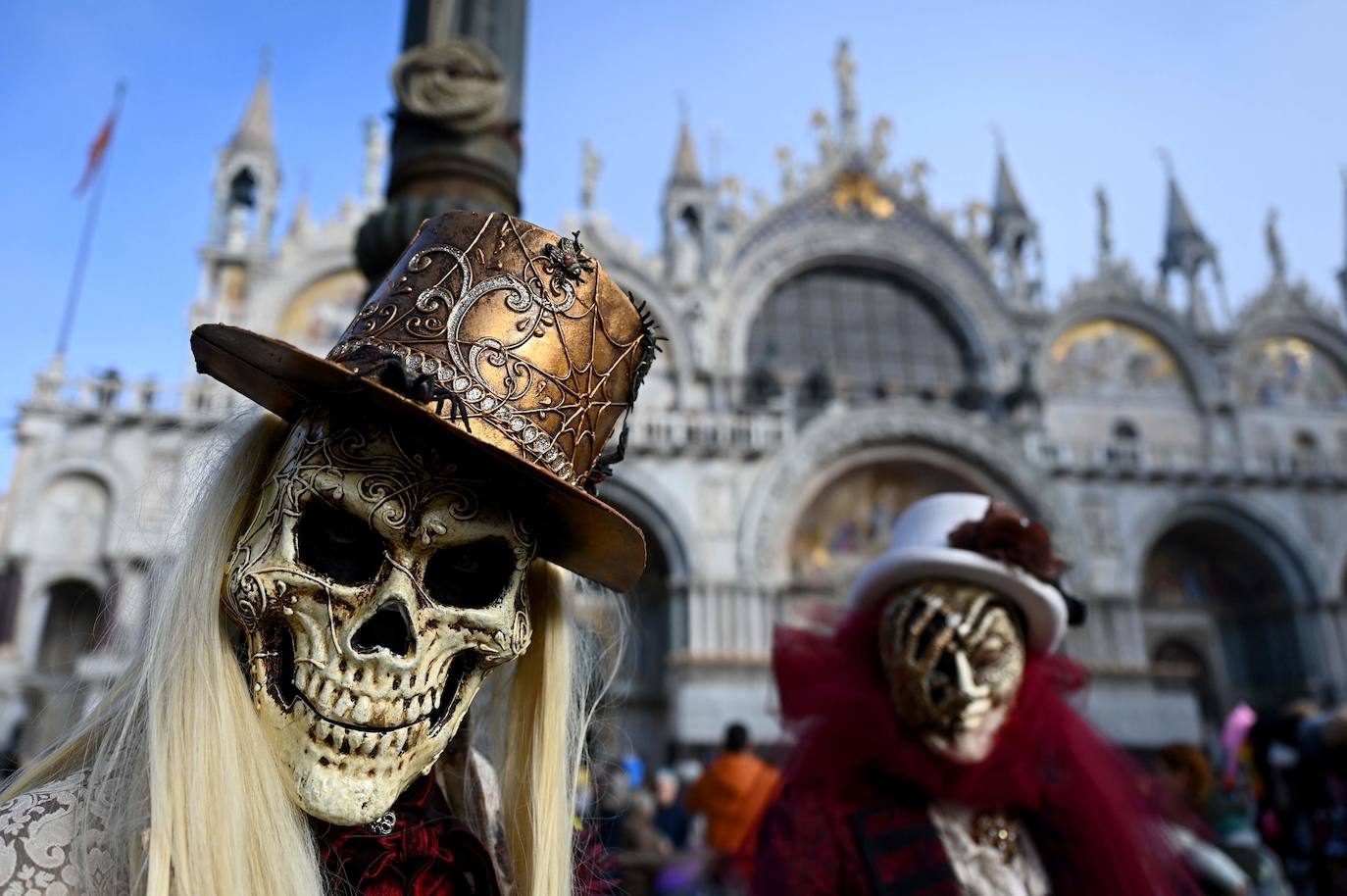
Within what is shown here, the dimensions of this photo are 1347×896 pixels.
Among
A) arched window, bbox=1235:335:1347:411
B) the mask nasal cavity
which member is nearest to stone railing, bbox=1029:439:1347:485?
arched window, bbox=1235:335:1347:411

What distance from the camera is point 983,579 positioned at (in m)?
2.18

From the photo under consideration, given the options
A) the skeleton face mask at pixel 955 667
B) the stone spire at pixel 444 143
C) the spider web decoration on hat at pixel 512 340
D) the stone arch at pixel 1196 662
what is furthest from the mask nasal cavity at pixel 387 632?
the stone arch at pixel 1196 662

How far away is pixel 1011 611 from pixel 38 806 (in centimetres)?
195

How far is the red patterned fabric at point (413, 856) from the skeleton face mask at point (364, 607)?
97mm

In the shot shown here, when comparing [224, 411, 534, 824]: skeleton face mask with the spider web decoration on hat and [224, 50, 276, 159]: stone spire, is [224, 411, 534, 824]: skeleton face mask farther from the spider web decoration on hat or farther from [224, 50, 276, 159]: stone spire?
[224, 50, 276, 159]: stone spire

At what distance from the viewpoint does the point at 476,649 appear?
128cm

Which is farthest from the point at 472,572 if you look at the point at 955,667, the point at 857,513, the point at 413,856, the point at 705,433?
the point at 857,513

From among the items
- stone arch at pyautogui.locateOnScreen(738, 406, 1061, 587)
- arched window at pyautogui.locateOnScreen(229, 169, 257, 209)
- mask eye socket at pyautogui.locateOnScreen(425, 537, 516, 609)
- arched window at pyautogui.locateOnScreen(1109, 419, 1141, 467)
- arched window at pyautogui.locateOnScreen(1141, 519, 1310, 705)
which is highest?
arched window at pyautogui.locateOnScreen(229, 169, 257, 209)

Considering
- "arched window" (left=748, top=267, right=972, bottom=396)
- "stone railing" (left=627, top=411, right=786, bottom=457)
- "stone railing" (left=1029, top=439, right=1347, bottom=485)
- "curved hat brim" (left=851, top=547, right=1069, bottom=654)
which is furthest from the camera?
"arched window" (left=748, top=267, right=972, bottom=396)

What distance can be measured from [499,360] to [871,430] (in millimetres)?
14124

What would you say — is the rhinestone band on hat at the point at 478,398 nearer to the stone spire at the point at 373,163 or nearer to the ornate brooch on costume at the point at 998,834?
the ornate brooch on costume at the point at 998,834

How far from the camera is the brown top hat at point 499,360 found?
1163mm

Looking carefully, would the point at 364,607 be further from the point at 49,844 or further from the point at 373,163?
the point at 373,163

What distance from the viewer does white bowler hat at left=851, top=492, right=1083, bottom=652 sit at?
2.17 m
